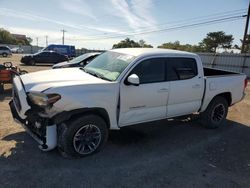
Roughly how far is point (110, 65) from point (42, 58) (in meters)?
21.9

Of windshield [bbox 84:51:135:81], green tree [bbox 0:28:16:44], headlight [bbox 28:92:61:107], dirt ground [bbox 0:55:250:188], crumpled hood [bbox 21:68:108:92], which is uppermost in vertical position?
green tree [bbox 0:28:16:44]

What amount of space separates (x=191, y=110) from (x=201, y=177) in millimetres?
2038

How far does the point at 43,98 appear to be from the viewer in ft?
13.1

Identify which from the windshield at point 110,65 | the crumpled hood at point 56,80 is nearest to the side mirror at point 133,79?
the windshield at point 110,65

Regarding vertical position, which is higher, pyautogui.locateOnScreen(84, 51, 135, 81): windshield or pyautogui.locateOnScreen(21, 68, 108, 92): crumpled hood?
pyautogui.locateOnScreen(84, 51, 135, 81): windshield

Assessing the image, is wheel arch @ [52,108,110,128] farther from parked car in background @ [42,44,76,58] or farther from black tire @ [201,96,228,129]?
parked car in background @ [42,44,76,58]

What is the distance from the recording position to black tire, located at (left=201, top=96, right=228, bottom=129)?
6445 mm

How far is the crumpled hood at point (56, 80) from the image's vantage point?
4.17 metres

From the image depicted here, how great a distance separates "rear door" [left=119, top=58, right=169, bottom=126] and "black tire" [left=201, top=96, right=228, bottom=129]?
1627 millimetres

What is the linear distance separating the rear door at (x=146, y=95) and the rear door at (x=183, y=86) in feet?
0.59

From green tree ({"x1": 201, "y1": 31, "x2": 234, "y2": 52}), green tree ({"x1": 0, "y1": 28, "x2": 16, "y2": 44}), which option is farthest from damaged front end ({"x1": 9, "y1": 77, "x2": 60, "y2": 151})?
green tree ({"x1": 0, "y1": 28, "x2": 16, "y2": 44})

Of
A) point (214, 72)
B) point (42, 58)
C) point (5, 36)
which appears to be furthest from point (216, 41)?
point (5, 36)

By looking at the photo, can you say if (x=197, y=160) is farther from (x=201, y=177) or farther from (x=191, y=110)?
(x=191, y=110)

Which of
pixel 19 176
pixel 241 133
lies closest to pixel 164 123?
pixel 241 133
